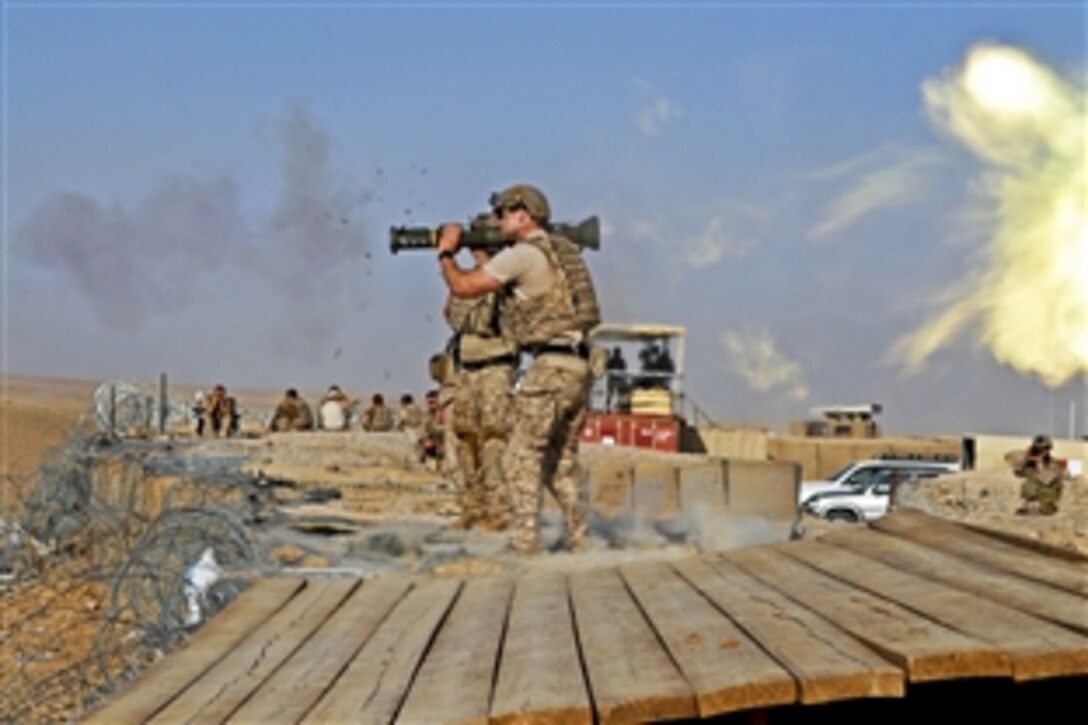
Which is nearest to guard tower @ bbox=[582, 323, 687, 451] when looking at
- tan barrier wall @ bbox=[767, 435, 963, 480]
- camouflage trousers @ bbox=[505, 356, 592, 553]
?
tan barrier wall @ bbox=[767, 435, 963, 480]

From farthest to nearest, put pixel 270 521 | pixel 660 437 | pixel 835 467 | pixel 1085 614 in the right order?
1. pixel 835 467
2. pixel 660 437
3. pixel 270 521
4. pixel 1085 614

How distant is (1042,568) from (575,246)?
180 inches

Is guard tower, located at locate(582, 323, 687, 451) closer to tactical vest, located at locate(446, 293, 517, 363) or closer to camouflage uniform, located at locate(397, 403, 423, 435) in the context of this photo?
camouflage uniform, located at locate(397, 403, 423, 435)

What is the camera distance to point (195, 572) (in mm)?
7164

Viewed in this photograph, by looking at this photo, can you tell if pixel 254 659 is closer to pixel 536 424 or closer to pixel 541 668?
pixel 541 668

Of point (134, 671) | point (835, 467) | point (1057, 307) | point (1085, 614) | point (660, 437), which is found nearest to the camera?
point (1085, 614)

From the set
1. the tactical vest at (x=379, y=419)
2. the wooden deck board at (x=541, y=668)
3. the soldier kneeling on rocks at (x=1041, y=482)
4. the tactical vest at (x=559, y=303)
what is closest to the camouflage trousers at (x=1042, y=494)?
the soldier kneeling on rocks at (x=1041, y=482)

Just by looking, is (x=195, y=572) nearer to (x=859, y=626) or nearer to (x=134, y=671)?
(x=134, y=671)

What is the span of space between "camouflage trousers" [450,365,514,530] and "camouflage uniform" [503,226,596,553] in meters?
1.50

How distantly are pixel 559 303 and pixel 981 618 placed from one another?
15.8 ft


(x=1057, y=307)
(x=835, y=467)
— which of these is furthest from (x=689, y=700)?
(x=835, y=467)

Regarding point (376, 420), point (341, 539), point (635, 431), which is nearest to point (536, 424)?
point (341, 539)

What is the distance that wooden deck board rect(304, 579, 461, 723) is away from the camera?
393cm

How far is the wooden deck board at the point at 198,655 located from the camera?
418 centimetres
